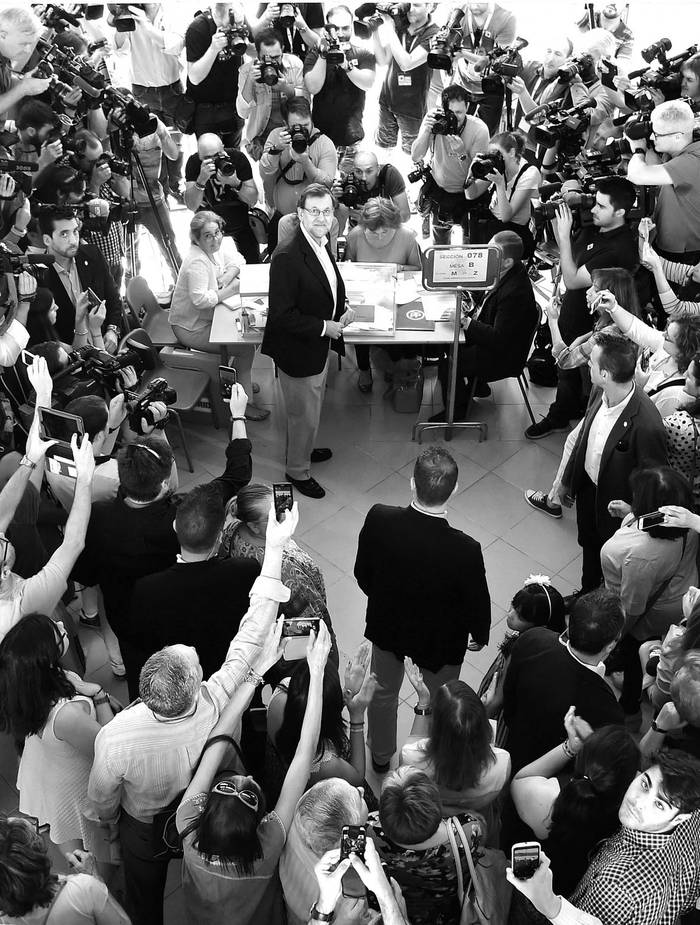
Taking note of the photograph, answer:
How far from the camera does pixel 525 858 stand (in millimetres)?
2021

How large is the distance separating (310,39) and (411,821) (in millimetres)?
5819

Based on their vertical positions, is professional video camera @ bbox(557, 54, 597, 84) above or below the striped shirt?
above

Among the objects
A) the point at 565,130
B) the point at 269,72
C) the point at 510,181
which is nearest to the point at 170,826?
the point at 510,181

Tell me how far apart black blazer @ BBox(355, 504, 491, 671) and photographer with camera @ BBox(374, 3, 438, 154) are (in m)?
4.61

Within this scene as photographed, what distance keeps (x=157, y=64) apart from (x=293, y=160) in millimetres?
1549

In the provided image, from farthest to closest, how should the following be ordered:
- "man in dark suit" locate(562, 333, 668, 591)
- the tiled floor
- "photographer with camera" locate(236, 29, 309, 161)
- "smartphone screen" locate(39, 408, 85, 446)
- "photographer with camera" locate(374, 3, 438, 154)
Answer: "photographer with camera" locate(374, 3, 438, 154) < "photographer with camera" locate(236, 29, 309, 161) < the tiled floor < "man in dark suit" locate(562, 333, 668, 591) < "smartphone screen" locate(39, 408, 85, 446)

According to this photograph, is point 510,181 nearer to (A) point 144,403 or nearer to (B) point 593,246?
(B) point 593,246

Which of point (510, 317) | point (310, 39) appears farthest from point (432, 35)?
point (510, 317)

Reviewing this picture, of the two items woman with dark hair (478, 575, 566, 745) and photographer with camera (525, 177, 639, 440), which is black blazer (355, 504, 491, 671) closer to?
woman with dark hair (478, 575, 566, 745)

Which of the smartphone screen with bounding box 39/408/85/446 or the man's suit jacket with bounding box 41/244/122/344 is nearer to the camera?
the smartphone screen with bounding box 39/408/85/446

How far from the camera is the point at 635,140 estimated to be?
192 inches

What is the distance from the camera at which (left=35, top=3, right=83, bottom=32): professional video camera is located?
240 inches

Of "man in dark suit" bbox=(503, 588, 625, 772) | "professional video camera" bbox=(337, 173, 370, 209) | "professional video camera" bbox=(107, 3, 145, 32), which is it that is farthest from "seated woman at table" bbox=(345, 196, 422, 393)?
"man in dark suit" bbox=(503, 588, 625, 772)

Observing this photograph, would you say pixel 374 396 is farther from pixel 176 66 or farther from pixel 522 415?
pixel 176 66
